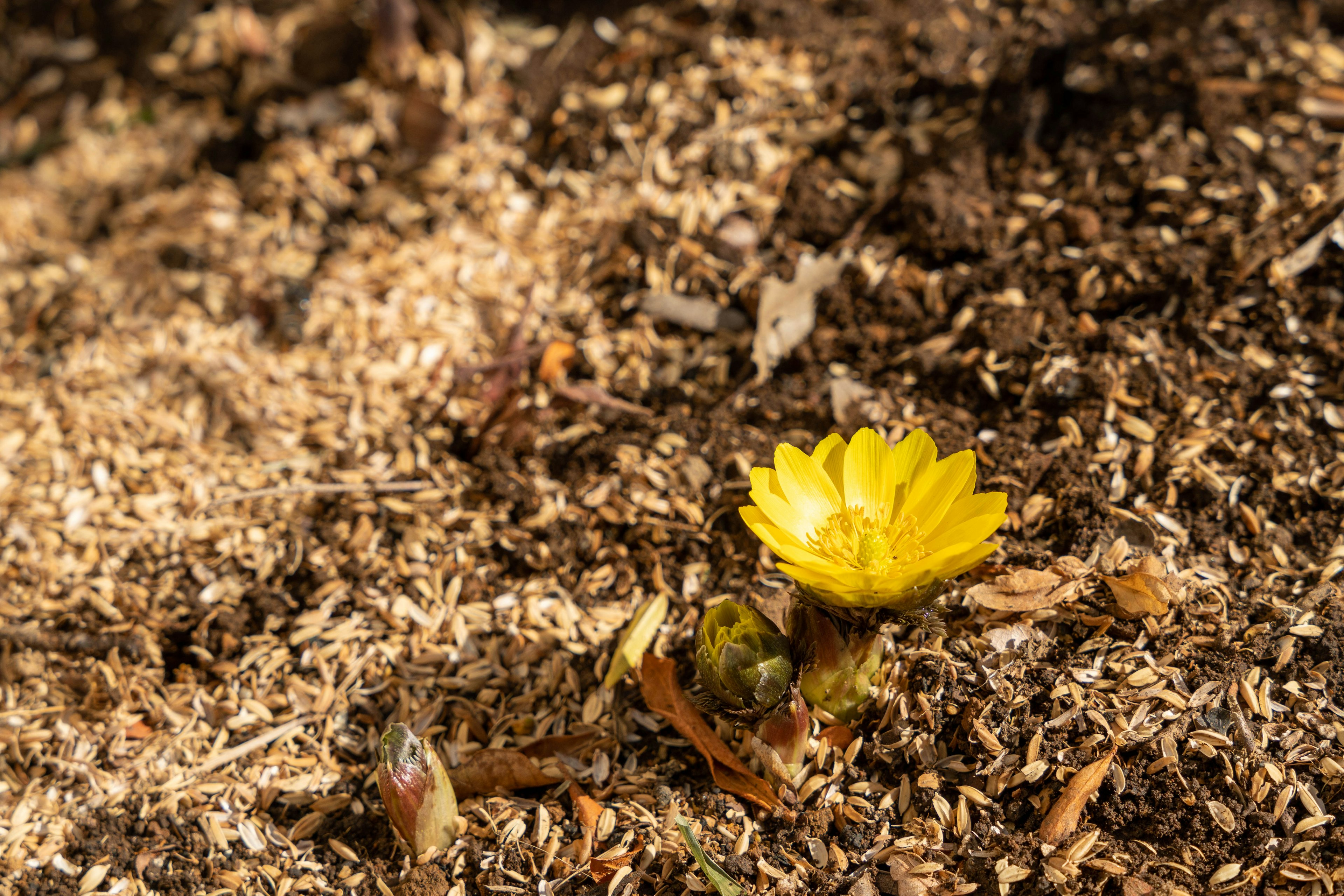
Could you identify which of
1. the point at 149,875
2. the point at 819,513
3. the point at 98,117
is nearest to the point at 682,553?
the point at 819,513

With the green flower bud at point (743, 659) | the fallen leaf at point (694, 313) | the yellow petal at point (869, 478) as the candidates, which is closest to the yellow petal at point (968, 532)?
the yellow petal at point (869, 478)

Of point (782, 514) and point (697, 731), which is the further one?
point (697, 731)

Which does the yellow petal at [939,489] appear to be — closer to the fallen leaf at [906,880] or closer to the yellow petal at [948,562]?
the yellow petal at [948,562]

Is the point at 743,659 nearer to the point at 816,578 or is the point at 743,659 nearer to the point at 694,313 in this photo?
the point at 816,578

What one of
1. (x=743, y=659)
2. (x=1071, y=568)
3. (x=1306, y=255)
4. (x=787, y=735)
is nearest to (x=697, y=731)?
(x=787, y=735)

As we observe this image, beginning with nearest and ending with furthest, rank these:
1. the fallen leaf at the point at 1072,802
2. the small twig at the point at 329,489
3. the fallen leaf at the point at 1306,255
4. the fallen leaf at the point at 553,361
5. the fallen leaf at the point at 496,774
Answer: the fallen leaf at the point at 1072,802 → the fallen leaf at the point at 496,774 → the fallen leaf at the point at 1306,255 → the small twig at the point at 329,489 → the fallen leaf at the point at 553,361

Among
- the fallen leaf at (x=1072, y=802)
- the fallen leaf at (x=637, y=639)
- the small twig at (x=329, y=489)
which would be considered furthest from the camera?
the small twig at (x=329, y=489)
